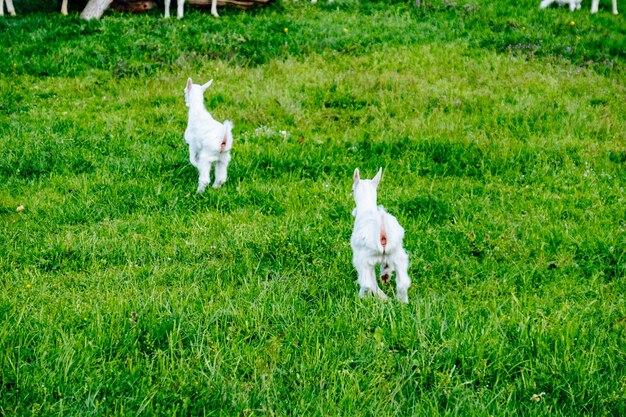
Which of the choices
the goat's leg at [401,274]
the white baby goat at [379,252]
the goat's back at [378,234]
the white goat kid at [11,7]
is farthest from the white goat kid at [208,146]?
the white goat kid at [11,7]

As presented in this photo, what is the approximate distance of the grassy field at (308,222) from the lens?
3713 mm

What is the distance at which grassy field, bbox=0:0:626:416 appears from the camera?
12.2ft

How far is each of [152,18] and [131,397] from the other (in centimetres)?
1500

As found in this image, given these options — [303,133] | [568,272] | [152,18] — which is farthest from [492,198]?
[152,18]

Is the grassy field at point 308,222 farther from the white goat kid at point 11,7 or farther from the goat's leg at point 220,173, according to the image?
the white goat kid at point 11,7

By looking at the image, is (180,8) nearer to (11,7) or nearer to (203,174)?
(11,7)

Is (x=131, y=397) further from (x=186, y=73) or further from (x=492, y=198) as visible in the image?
(x=186, y=73)

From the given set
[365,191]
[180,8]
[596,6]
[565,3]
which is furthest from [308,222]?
[596,6]

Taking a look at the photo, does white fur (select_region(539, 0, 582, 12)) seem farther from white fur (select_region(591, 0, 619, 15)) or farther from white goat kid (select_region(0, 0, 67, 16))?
white goat kid (select_region(0, 0, 67, 16))

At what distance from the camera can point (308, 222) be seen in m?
6.81

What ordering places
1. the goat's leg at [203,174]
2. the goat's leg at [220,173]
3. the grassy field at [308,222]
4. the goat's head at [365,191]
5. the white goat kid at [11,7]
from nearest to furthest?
Result: the grassy field at [308,222] < the goat's head at [365,191] < the goat's leg at [203,174] < the goat's leg at [220,173] < the white goat kid at [11,7]

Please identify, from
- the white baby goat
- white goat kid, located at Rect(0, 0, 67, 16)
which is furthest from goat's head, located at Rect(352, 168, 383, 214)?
white goat kid, located at Rect(0, 0, 67, 16)

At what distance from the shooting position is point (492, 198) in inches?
300

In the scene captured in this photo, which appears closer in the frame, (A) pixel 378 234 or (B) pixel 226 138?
(A) pixel 378 234
